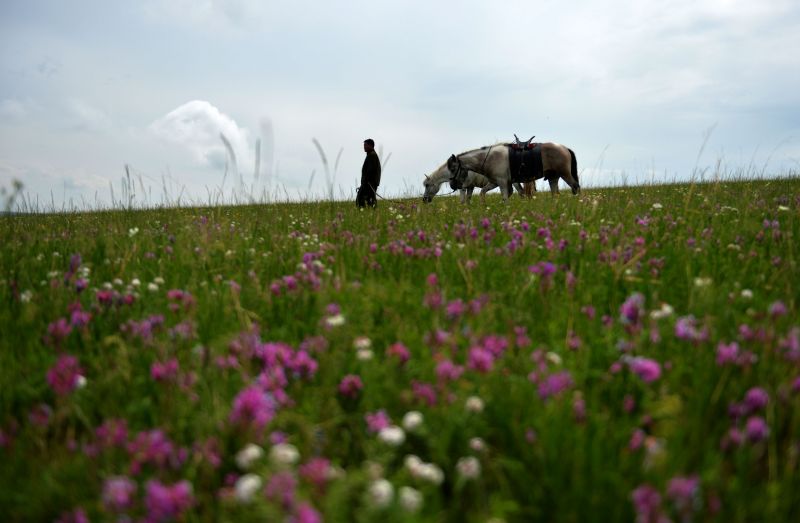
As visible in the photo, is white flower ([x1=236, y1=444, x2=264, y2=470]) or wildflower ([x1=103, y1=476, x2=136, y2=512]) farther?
white flower ([x1=236, y1=444, x2=264, y2=470])

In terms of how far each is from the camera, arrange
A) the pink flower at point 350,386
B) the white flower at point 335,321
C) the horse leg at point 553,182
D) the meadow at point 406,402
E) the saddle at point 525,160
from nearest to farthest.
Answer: the meadow at point 406,402 < the pink flower at point 350,386 < the white flower at point 335,321 < the saddle at point 525,160 < the horse leg at point 553,182

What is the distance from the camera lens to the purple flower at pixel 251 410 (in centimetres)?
189

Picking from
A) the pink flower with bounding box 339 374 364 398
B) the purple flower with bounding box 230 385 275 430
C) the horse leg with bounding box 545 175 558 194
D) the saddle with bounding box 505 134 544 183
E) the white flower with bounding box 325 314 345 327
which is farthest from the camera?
the horse leg with bounding box 545 175 558 194

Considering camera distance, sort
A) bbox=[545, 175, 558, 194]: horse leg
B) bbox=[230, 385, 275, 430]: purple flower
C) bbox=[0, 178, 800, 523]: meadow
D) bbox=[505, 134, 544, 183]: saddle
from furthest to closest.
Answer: bbox=[545, 175, 558, 194]: horse leg
bbox=[505, 134, 544, 183]: saddle
bbox=[230, 385, 275, 430]: purple flower
bbox=[0, 178, 800, 523]: meadow

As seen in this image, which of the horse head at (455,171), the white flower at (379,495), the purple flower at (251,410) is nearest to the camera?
the white flower at (379,495)

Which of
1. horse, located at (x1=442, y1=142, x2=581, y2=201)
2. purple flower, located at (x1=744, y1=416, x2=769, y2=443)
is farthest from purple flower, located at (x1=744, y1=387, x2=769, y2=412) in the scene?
horse, located at (x1=442, y1=142, x2=581, y2=201)

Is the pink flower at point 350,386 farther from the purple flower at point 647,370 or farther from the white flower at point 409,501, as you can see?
the purple flower at point 647,370

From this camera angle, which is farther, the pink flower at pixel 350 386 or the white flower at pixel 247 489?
the pink flower at pixel 350 386

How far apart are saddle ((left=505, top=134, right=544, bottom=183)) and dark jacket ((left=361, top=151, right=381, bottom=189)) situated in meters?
5.22

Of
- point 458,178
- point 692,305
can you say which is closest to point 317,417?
point 692,305

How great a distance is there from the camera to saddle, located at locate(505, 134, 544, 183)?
17359 mm

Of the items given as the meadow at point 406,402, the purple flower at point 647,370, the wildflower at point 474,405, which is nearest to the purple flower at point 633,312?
the meadow at point 406,402

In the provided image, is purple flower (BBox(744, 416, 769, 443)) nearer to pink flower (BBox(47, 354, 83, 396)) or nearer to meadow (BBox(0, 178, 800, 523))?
meadow (BBox(0, 178, 800, 523))

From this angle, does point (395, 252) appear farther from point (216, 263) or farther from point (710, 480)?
point (710, 480)
